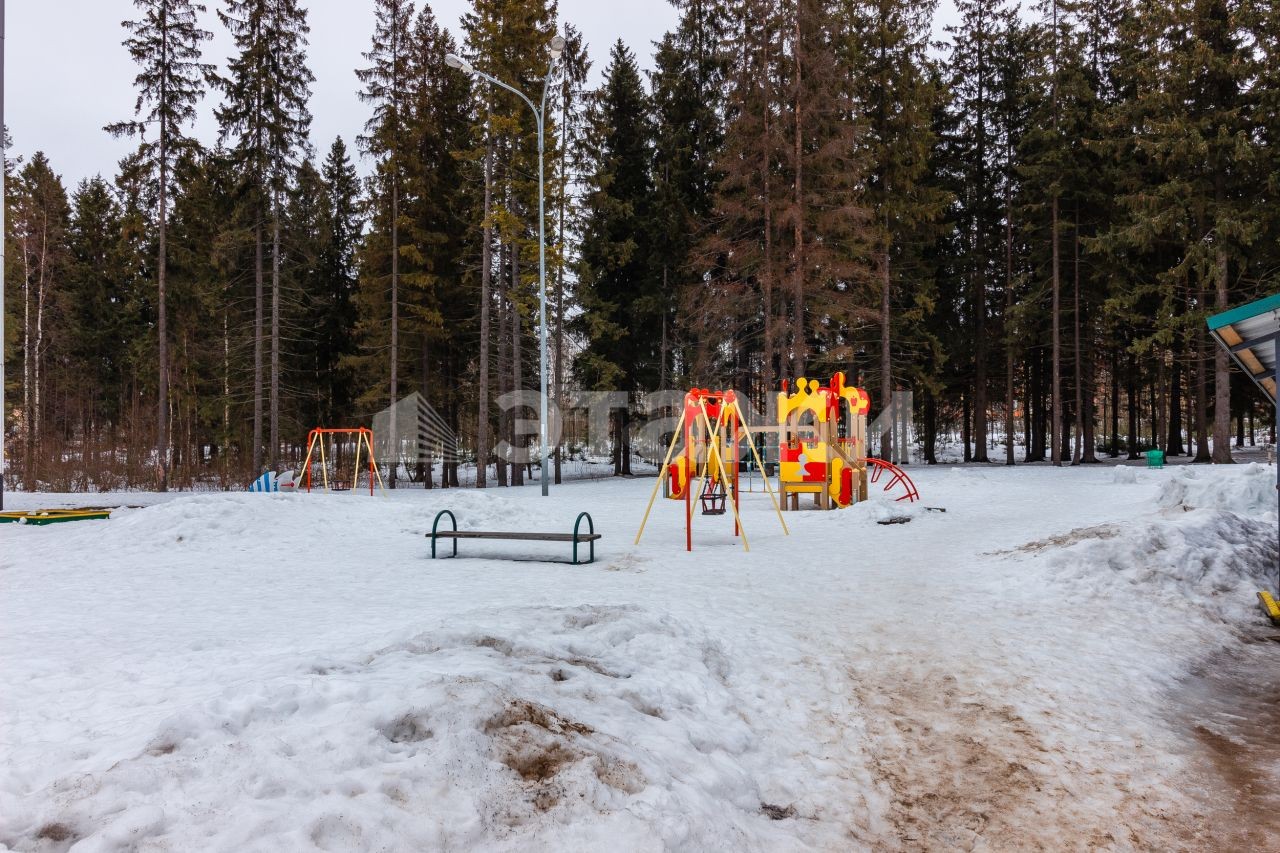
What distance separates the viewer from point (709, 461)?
54.3 ft

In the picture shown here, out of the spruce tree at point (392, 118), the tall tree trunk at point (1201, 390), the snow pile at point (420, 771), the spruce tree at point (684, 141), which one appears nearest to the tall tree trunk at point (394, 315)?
the spruce tree at point (392, 118)

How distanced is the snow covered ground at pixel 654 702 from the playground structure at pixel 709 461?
188 cm

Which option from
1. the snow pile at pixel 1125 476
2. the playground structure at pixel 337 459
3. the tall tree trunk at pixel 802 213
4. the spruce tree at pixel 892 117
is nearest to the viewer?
the snow pile at pixel 1125 476

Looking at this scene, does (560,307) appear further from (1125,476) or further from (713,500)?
(1125,476)

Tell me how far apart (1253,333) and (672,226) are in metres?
21.1

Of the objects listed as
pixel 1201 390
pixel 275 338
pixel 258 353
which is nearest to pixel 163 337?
pixel 258 353

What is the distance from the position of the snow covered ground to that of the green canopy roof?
222 centimetres

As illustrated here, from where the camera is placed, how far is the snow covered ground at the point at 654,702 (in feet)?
9.20

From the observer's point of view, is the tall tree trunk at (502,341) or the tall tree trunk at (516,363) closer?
the tall tree trunk at (516,363)

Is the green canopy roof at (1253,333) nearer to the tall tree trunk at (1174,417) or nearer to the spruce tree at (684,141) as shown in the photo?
the spruce tree at (684,141)

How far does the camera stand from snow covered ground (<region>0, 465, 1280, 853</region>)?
9.20 ft

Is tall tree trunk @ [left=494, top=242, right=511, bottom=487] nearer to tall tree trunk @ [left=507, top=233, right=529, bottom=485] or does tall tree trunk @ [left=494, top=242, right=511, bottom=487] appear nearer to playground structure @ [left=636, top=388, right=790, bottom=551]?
tall tree trunk @ [left=507, top=233, right=529, bottom=485]

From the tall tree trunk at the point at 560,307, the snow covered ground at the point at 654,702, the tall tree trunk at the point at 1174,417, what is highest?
the tall tree trunk at the point at 560,307

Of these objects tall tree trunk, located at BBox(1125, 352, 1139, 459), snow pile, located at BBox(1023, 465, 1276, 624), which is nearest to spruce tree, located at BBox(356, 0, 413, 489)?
snow pile, located at BBox(1023, 465, 1276, 624)
